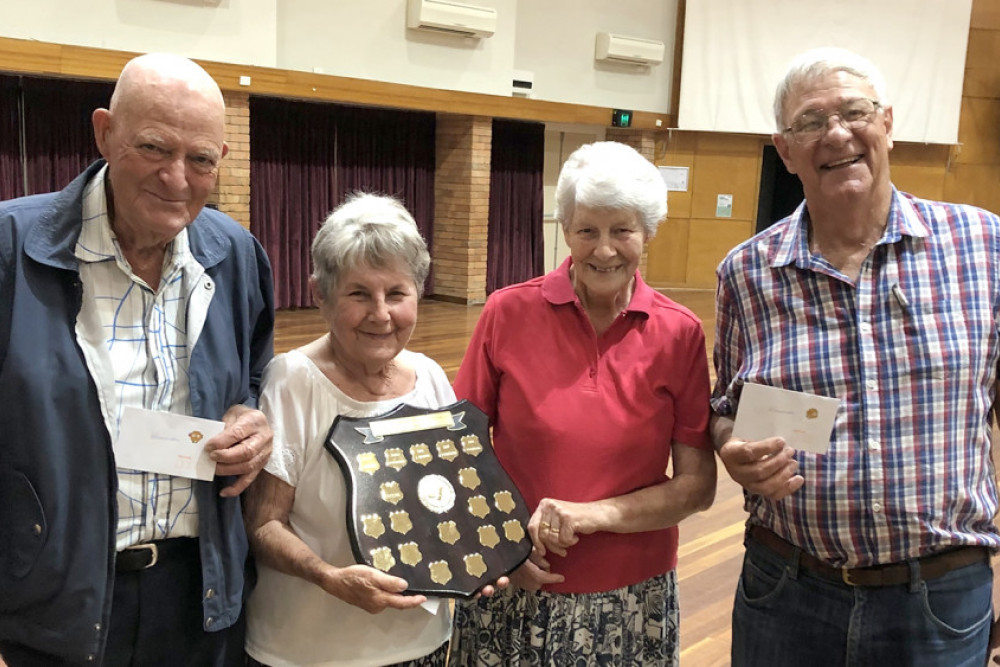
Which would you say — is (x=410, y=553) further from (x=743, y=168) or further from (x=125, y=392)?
(x=743, y=168)

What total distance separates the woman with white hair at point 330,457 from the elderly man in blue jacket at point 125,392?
6cm

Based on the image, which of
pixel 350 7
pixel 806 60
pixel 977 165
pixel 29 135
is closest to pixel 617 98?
pixel 350 7

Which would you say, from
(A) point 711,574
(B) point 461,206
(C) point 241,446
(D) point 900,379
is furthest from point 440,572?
(B) point 461,206

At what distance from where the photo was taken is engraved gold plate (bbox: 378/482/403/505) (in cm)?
165

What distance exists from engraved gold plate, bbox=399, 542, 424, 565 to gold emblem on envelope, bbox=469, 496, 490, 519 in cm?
15

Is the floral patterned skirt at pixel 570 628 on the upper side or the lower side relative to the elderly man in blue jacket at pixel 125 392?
lower

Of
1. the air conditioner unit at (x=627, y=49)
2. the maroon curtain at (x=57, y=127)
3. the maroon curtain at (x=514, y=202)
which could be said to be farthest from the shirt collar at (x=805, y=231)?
the air conditioner unit at (x=627, y=49)

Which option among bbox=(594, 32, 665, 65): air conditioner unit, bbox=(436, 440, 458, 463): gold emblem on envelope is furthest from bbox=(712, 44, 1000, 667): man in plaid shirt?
bbox=(594, 32, 665, 65): air conditioner unit

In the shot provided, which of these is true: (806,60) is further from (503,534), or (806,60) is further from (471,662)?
(471,662)

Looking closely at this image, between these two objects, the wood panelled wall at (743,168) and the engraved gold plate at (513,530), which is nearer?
the engraved gold plate at (513,530)

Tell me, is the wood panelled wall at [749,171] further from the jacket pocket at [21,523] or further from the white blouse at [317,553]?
the jacket pocket at [21,523]

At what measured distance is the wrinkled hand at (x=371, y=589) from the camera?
1523 mm

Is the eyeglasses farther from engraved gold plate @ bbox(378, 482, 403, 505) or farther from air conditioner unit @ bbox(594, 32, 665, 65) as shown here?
air conditioner unit @ bbox(594, 32, 665, 65)

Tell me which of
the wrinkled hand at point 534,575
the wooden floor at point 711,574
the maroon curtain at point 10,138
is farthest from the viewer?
the maroon curtain at point 10,138
